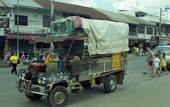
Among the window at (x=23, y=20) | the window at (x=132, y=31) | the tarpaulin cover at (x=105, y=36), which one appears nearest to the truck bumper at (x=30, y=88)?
the tarpaulin cover at (x=105, y=36)

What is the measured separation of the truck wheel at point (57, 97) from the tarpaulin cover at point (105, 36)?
154 centimetres

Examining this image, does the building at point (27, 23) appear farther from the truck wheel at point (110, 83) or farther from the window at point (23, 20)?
the truck wheel at point (110, 83)

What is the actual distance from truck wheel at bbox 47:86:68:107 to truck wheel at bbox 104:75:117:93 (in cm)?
215

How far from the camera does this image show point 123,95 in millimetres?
7789

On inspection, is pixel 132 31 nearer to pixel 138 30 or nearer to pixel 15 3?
pixel 138 30

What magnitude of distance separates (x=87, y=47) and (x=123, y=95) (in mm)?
2189

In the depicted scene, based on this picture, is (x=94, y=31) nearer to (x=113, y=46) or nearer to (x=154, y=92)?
(x=113, y=46)

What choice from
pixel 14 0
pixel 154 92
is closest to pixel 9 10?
pixel 14 0

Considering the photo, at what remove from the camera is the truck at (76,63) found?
6.23 m

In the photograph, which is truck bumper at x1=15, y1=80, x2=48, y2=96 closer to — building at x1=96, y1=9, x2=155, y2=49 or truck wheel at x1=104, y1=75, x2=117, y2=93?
truck wheel at x1=104, y1=75, x2=117, y2=93

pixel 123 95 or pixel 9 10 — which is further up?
pixel 9 10

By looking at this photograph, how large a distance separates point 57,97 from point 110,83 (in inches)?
105

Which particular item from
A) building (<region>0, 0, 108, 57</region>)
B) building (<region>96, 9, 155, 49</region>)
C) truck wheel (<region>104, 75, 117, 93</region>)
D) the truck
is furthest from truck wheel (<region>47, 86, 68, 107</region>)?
building (<region>96, 9, 155, 49</region>)

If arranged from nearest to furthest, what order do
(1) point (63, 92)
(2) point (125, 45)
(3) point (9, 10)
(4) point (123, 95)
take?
(1) point (63, 92)
(4) point (123, 95)
(2) point (125, 45)
(3) point (9, 10)
